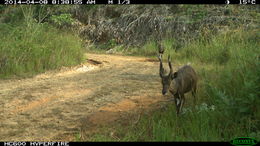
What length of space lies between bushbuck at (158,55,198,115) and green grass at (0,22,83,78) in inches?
233

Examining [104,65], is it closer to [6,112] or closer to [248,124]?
[6,112]

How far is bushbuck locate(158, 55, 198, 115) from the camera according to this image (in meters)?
5.13

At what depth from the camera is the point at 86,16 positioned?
70.5ft

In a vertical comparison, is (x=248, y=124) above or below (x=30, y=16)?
below

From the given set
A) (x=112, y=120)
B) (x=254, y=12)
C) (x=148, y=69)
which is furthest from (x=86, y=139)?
(x=254, y=12)

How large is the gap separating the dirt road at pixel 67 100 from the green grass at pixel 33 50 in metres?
0.64

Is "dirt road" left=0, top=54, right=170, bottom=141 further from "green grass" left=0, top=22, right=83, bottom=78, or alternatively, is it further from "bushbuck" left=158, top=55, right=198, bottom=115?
"bushbuck" left=158, top=55, right=198, bottom=115

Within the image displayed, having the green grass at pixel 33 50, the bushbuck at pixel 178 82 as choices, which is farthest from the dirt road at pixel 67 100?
the bushbuck at pixel 178 82

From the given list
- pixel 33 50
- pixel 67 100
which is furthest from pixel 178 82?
pixel 33 50

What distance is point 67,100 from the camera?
708 cm

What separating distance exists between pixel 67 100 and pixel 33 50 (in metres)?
4.55

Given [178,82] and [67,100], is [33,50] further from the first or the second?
[178,82]

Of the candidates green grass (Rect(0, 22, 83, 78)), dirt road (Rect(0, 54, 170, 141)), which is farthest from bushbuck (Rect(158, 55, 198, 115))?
green grass (Rect(0, 22, 83, 78))

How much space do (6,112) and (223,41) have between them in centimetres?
824
